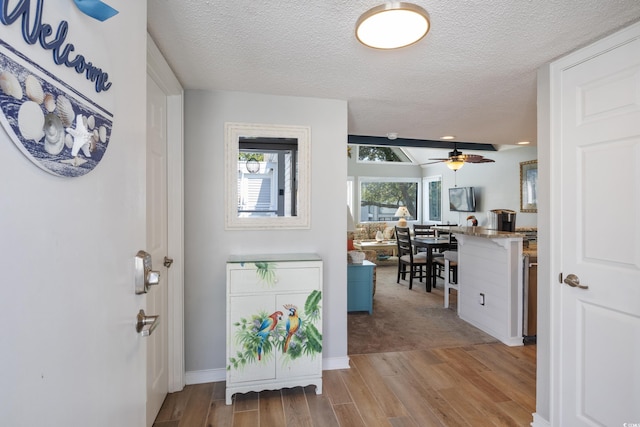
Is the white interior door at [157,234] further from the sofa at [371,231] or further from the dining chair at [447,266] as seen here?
the sofa at [371,231]

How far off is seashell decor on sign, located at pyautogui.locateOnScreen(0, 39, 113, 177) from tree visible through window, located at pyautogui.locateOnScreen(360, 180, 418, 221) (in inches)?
308

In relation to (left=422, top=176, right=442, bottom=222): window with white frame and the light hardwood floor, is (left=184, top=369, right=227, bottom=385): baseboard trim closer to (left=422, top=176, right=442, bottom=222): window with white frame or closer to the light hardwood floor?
the light hardwood floor

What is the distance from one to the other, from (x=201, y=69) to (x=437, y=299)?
4220 mm

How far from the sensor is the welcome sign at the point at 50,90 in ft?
1.61

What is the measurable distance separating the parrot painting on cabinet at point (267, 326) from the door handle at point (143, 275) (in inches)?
49.4

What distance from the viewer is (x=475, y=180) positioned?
6.98 m

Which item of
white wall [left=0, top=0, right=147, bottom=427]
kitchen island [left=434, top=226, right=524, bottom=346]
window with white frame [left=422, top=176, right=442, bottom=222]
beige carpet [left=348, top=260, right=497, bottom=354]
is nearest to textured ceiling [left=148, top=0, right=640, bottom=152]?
white wall [left=0, top=0, right=147, bottom=427]

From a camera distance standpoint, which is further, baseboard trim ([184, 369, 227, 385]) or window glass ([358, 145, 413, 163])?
window glass ([358, 145, 413, 163])

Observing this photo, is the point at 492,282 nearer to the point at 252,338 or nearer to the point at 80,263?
the point at 252,338

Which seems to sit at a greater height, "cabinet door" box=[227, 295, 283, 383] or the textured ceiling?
the textured ceiling

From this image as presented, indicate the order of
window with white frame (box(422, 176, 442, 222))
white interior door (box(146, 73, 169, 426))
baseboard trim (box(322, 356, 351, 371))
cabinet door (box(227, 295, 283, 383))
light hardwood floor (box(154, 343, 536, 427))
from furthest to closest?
window with white frame (box(422, 176, 442, 222)) < baseboard trim (box(322, 356, 351, 371)) < cabinet door (box(227, 295, 283, 383)) < light hardwood floor (box(154, 343, 536, 427)) < white interior door (box(146, 73, 169, 426))

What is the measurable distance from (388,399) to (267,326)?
989mm

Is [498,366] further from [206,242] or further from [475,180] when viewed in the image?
[475,180]

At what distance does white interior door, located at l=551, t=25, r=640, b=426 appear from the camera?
145 cm
